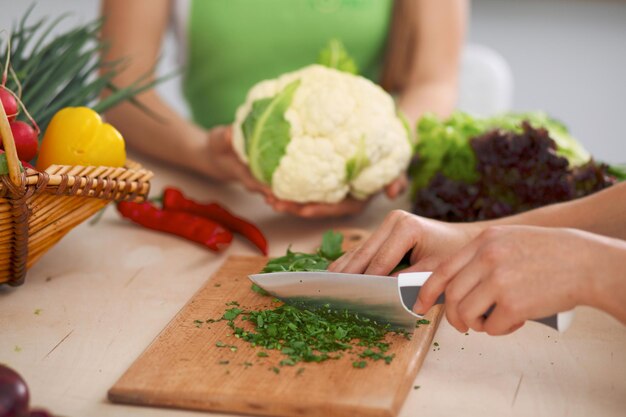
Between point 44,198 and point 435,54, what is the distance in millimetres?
1268

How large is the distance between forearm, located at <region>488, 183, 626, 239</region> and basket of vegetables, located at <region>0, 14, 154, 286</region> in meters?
0.65

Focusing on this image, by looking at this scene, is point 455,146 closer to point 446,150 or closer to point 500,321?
point 446,150

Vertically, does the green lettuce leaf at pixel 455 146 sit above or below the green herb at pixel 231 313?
above

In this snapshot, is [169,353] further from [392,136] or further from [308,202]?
[392,136]

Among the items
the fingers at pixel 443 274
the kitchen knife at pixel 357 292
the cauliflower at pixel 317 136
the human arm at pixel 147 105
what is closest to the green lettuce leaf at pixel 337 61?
the cauliflower at pixel 317 136

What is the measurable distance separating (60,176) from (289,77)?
1.86 ft

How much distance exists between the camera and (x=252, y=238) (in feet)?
5.05

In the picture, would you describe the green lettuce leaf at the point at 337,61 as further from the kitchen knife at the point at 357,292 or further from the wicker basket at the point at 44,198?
the kitchen knife at the point at 357,292

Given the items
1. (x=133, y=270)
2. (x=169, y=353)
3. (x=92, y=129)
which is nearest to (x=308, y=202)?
(x=133, y=270)

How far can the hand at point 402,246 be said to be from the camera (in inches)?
46.3

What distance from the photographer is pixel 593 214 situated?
1.24 m

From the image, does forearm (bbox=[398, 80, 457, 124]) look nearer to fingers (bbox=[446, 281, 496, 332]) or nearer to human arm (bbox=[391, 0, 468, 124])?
human arm (bbox=[391, 0, 468, 124])

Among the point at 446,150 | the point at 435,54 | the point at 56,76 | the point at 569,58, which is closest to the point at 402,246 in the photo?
the point at 446,150

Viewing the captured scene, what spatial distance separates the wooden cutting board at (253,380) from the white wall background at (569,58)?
292 centimetres
